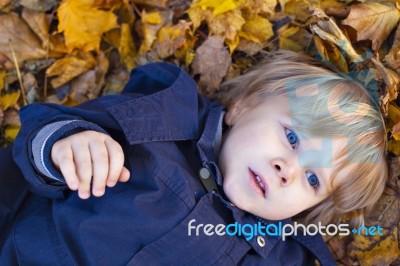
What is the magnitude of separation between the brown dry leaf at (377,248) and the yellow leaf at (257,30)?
0.77 metres

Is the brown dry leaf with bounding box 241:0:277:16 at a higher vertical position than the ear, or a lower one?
higher

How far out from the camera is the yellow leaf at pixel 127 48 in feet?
6.23

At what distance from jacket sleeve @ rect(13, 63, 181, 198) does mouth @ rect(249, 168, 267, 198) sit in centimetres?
42

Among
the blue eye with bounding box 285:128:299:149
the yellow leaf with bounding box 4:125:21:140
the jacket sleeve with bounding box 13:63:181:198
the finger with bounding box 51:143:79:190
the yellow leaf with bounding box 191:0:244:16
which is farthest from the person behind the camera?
the yellow leaf with bounding box 4:125:21:140

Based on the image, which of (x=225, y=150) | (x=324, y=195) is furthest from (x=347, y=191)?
(x=225, y=150)

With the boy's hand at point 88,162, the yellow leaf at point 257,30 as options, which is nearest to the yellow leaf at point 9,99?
the boy's hand at point 88,162

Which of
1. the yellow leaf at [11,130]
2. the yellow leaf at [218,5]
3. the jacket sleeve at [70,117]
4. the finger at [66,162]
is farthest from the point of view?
the yellow leaf at [11,130]

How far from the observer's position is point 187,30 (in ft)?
6.00

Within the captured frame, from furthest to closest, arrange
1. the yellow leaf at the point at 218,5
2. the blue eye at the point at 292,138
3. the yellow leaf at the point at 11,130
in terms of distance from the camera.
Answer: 1. the yellow leaf at the point at 11,130
2. the yellow leaf at the point at 218,5
3. the blue eye at the point at 292,138

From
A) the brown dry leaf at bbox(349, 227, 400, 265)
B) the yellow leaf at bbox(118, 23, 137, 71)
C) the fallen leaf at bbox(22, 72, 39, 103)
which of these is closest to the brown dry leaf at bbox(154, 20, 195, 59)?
the yellow leaf at bbox(118, 23, 137, 71)

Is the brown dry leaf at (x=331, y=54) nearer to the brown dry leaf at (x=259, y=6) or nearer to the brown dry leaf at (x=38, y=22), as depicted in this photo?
the brown dry leaf at (x=259, y=6)

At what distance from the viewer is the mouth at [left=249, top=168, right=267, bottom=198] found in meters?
1.45

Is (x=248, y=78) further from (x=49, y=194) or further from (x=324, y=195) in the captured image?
(x=49, y=194)

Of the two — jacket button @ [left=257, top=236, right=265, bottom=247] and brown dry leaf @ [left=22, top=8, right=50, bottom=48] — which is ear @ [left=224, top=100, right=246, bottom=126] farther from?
brown dry leaf @ [left=22, top=8, right=50, bottom=48]
